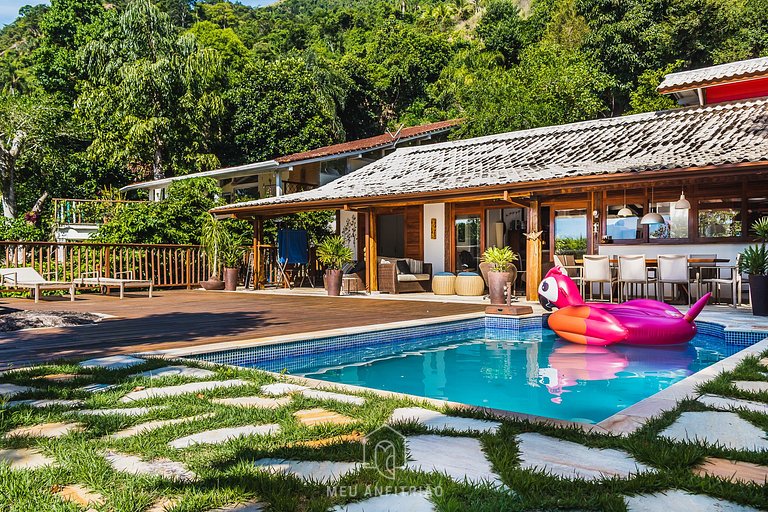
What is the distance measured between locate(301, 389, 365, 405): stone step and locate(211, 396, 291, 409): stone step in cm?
14

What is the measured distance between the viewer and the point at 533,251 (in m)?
9.98

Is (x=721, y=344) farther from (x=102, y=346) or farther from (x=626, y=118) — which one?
(x=626, y=118)

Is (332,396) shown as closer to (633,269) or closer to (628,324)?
(628,324)

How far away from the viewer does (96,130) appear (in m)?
25.4

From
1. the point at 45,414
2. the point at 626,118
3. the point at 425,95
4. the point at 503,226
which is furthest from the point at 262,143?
the point at 45,414

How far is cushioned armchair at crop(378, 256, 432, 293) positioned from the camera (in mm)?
12508

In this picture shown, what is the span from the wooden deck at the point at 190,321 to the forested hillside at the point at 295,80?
47.2 feet

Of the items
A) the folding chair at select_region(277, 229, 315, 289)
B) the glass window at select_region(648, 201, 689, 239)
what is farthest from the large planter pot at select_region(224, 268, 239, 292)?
the glass window at select_region(648, 201, 689, 239)

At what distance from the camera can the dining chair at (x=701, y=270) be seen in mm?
9250

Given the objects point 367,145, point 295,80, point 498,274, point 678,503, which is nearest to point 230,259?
point 367,145

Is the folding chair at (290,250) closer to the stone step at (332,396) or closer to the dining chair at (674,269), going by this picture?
the dining chair at (674,269)

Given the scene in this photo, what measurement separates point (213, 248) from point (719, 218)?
36.0ft

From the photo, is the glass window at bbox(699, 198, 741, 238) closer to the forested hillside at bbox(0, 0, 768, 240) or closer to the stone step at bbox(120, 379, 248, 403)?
the stone step at bbox(120, 379, 248, 403)

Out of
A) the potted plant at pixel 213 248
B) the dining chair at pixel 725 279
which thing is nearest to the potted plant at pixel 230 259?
the potted plant at pixel 213 248
